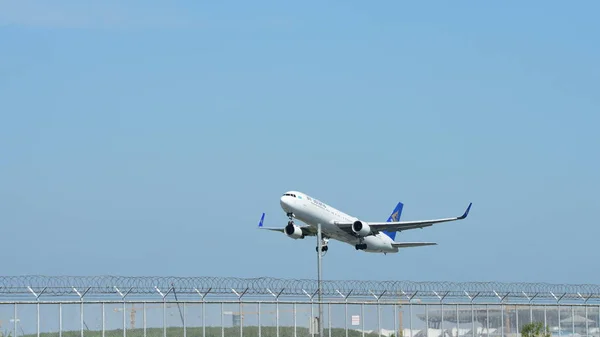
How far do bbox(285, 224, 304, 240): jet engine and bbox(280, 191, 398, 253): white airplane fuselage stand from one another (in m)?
2.18

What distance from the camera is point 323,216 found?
89.7 meters

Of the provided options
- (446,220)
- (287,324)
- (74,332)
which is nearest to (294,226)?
(446,220)

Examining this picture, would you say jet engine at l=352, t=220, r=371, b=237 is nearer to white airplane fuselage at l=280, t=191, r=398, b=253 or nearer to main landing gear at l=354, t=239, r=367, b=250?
white airplane fuselage at l=280, t=191, r=398, b=253

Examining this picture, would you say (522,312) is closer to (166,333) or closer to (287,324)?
(287,324)

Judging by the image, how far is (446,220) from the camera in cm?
9275

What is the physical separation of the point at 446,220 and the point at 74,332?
4719 centimetres

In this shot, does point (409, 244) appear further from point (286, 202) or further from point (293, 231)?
point (286, 202)

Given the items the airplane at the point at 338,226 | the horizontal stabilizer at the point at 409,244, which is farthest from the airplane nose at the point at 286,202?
the horizontal stabilizer at the point at 409,244

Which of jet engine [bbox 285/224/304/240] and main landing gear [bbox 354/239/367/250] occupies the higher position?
jet engine [bbox 285/224/304/240]

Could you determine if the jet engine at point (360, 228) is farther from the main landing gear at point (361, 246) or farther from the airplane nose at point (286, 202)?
the airplane nose at point (286, 202)

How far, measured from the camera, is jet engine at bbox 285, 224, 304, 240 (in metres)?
93.3

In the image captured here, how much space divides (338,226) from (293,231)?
447cm

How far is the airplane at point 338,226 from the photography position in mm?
87875

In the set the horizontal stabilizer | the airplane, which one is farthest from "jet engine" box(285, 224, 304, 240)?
the horizontal stabilizer
